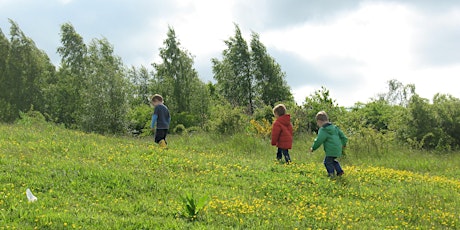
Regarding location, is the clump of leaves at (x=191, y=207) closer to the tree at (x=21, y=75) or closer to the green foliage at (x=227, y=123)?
the green foliage at (x=227, y=123)

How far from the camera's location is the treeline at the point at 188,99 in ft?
64.3

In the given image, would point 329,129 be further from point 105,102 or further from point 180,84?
point 180,84

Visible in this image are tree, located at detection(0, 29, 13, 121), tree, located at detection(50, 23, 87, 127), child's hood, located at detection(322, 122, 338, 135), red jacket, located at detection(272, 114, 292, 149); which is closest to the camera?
child's hood, located at detection(322, 122, 338, 135)

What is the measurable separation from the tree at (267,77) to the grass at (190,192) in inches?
953

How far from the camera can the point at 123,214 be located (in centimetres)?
704

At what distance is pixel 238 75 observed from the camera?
1470 inches

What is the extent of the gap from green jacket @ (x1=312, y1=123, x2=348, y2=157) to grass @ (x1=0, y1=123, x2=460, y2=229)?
0.66 m

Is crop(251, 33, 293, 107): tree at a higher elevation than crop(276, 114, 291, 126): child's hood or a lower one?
higher

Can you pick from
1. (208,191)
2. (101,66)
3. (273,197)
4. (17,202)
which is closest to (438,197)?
(273,197)

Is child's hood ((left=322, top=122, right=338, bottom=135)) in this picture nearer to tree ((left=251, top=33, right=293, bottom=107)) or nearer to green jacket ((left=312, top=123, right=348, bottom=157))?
green jacket ((left=312, top=123, right=348, bottom=157))

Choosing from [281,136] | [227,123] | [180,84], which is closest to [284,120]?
[281,136]

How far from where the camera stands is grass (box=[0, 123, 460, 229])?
6.90 metres

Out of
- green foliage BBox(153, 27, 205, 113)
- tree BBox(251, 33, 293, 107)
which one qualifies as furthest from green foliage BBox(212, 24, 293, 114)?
green foliage BBox(153, 27, 205, 113)

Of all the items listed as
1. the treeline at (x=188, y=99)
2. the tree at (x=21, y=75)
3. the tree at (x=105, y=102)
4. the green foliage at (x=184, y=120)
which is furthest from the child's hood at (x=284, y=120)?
the tree at (x=21, y=75)
